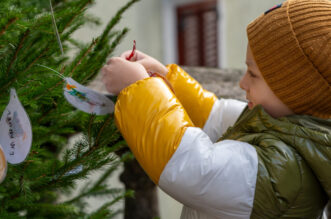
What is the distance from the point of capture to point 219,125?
1025mm

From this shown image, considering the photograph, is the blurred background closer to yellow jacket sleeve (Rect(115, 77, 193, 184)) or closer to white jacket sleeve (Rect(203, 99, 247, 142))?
white jacket sleeve (Rect(203, 99, 247, 142))

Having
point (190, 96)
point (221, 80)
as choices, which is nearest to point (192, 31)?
point (221, 80)

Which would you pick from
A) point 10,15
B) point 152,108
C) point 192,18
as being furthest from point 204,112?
point 192,18

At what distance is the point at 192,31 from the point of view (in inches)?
185

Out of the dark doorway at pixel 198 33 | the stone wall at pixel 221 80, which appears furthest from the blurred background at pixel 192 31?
the stone wall at pixel 221 80

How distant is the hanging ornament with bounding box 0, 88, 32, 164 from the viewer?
2.04ft

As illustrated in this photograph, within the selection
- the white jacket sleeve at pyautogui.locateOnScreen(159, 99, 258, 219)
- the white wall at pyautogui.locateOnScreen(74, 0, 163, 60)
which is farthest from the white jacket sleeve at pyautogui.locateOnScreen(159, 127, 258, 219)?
the white wall at pyautogui.locateOnScreen(74, 0, 163, 60)

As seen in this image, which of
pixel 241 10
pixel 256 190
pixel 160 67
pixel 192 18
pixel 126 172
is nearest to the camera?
pixel 256 190

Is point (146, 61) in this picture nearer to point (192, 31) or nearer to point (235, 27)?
point (235, 27)

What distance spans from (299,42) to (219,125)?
13.5 inches

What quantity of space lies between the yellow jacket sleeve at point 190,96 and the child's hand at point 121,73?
192 mm

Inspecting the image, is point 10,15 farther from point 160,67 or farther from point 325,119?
point 325,119

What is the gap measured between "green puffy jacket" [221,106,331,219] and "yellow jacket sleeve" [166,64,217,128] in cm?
27

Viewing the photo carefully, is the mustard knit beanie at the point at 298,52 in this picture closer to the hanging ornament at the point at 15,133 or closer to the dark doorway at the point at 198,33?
the hanging ornament at the point at 15,133
